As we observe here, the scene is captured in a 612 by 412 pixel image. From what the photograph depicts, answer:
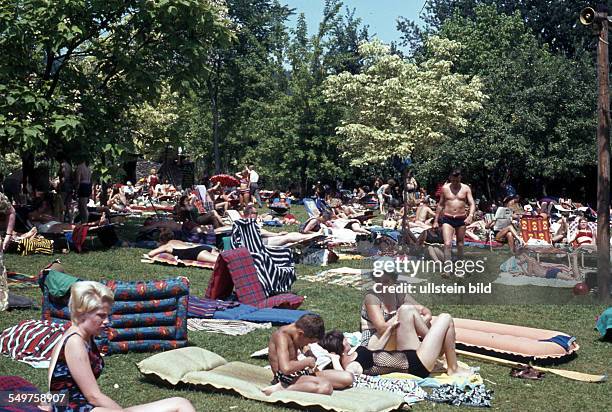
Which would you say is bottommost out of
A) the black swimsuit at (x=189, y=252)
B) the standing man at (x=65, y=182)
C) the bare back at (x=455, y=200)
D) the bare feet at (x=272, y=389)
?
the bare feet at (x=272, y=389)

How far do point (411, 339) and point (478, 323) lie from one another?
1850 mm

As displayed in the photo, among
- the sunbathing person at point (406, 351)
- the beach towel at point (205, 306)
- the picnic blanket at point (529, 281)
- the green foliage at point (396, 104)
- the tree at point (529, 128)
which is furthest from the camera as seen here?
the green foliage at point (396, 104)

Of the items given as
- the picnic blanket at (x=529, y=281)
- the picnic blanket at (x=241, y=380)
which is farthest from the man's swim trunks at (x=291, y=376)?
the picnic blanket at (x=529, y=281)

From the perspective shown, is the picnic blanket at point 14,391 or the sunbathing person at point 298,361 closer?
the picnic blanket at point 14,391

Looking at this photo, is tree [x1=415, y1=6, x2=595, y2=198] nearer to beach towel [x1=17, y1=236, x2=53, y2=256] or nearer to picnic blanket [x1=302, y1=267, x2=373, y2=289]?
picnic blanket [x1=302, y1=267, x2=373, y2=289]

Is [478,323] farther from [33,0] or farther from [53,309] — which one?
[33,0]

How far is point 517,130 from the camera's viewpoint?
98.0ft

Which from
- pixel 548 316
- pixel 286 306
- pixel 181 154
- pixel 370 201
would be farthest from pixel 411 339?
pixel 181 154

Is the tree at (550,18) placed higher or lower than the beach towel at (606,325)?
higher

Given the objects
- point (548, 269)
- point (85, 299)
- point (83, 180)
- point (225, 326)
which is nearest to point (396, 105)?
point (83, 180)

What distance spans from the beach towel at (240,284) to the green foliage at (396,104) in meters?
21.8

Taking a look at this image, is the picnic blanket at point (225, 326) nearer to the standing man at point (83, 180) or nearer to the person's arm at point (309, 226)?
the person's arm at point (309, 226)

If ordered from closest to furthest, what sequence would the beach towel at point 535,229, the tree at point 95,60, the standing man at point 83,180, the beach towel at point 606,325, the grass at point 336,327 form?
the grass at point 336,327 < the beach towel at point 606,325 < the tree at point 95,60 < the standing man at point 83,180 < the beach towel at point 535,229

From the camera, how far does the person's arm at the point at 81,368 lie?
4254mm
